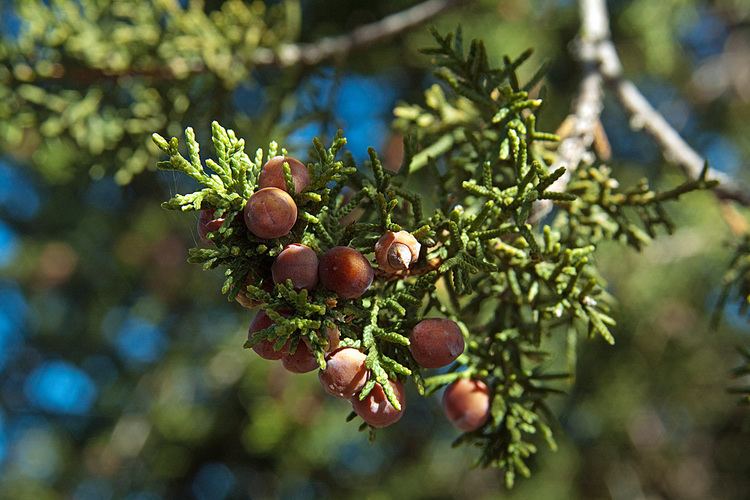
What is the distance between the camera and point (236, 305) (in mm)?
3998

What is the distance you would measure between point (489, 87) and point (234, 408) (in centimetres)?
358

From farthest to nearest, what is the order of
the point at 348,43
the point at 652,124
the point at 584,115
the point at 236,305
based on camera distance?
1. the point at 236,305
2. the point at 348,43
3. the point at 652,124
4. the point at 584,115

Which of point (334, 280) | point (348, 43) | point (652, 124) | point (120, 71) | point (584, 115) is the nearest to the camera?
point (334, 280)

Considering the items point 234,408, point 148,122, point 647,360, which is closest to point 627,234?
point 148,122

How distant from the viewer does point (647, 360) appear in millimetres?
3621

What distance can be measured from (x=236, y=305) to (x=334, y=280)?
318cm

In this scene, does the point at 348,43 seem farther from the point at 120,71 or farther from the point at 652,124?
the point at 652,124

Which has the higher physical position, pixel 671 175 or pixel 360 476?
pixel 671 175

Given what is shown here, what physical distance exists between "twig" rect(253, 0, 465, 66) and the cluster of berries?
1.21m

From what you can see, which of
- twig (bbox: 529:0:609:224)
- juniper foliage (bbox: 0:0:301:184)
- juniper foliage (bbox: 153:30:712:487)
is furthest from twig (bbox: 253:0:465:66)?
juniper foliage (bbox: 153:30:712:487)

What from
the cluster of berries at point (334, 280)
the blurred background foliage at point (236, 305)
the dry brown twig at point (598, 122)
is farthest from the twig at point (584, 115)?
the blurred background foliage at point (236, 305)

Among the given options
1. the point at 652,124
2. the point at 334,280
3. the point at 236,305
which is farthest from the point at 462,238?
the point at 236,305

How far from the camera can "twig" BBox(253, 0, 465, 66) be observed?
209 centimetres

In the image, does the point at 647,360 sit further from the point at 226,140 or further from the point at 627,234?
the point at 226,140
